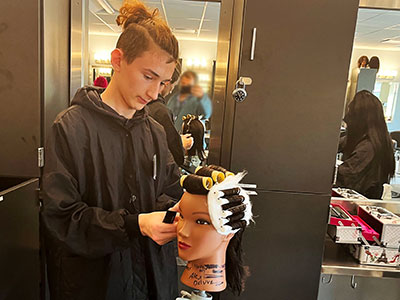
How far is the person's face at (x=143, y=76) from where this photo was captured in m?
1.02

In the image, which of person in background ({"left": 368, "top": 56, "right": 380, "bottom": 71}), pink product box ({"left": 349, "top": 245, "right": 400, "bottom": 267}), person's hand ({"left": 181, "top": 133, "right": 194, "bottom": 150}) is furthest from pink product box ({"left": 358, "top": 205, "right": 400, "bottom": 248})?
person's hand ({"left": 181, "top": 133, "right": 194, "bottom": 150})

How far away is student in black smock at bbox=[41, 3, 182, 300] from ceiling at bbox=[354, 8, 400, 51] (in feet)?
4.25

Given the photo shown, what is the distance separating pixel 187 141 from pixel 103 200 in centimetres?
Answer: 81

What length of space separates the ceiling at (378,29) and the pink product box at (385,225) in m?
0.97

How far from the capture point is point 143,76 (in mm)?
1028

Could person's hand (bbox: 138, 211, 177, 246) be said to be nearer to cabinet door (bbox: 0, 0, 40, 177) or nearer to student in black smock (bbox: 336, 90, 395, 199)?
cabinet door (bbox: 0, 0, 40, 177)

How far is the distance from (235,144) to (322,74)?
Result: 0.51 meters

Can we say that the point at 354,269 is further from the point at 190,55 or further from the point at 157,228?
the point at 190,55

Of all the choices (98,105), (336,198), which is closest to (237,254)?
(98,105)

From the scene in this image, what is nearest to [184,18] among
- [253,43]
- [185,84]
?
[185,84]

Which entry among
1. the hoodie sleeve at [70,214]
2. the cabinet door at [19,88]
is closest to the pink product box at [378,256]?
the hoodie sleeve at [70,214]

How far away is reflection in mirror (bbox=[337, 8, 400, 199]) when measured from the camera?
194 cm

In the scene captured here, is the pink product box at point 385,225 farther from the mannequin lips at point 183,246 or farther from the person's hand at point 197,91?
the mannequin lips at point 183,246

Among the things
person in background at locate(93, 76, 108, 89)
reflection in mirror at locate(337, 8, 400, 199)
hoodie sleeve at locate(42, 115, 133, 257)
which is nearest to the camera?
hoodie sleeve at locate(42, 115, 133, 257)
